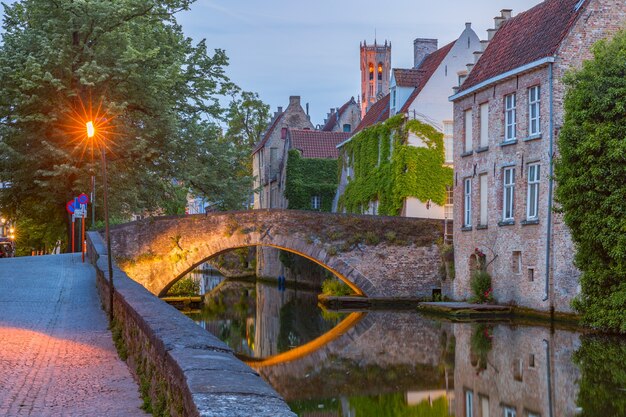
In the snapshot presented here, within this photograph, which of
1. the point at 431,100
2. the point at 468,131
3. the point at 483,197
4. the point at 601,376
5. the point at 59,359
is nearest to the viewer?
the point at 59,359

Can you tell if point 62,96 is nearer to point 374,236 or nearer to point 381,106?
point 374,236

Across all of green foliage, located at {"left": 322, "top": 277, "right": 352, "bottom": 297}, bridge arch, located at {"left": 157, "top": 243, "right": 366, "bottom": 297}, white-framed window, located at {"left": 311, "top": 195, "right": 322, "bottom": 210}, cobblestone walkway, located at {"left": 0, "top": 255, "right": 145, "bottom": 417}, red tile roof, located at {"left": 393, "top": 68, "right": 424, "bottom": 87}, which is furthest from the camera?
white-framed window, located at {"left": 311, "top": 195, "right": 322, "bottom": 210}

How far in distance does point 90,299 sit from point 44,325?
386cm

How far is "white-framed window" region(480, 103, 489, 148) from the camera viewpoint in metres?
28.5

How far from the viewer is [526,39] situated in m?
27.3

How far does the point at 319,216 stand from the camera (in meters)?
32.8

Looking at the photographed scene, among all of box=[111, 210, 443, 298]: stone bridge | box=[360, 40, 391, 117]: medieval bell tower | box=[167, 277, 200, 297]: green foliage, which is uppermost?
Answer: box=[360, 40, 391, 117]: medieval bell tower

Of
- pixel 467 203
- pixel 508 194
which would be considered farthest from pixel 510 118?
pixel 467 203

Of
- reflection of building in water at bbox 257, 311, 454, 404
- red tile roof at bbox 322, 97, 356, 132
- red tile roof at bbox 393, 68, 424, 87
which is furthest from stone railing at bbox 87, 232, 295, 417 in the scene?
red tile roof at bbox 322, 97, 356, 132

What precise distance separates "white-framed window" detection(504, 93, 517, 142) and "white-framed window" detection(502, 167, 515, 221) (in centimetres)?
93

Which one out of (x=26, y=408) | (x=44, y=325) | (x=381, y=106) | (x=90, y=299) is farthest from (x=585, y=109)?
(x=381, y=106)

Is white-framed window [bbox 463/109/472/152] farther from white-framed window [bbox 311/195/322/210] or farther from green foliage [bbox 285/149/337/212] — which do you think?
white-framed window [bbox 311/195/322/210]

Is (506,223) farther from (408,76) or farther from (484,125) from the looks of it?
(408,76)

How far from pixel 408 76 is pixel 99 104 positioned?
12.6 m
